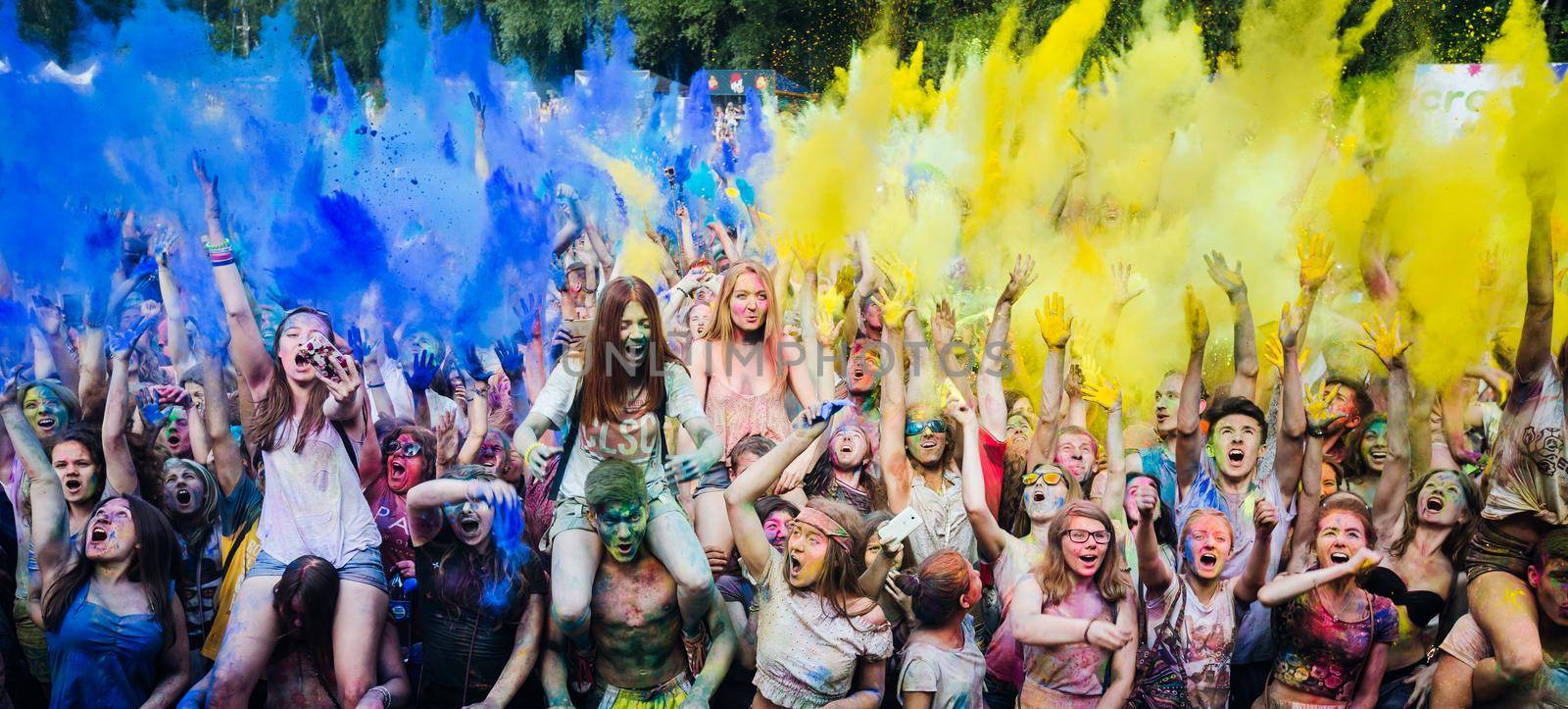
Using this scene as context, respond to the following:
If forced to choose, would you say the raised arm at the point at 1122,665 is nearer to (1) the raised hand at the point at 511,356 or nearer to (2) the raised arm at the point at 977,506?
(2) the raised arm at the point at 977,506

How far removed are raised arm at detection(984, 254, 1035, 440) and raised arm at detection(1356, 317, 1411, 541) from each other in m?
1.43

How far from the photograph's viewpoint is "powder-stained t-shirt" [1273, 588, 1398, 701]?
4883 millimetres

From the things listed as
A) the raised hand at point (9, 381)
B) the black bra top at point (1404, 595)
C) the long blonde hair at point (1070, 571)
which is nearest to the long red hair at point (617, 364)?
the long blonde hair at point (1070, 571)

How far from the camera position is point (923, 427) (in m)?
5.21

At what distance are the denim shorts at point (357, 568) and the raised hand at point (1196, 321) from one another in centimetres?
346

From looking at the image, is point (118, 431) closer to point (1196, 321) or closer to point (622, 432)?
point (622, 432)

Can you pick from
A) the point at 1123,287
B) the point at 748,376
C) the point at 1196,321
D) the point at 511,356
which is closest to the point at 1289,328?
the point at 1196,321

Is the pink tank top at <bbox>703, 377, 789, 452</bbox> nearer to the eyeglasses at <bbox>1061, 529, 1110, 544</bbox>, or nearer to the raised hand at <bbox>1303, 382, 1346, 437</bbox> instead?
the eyeglasses at <bbox>1061, 529, 1110, 544</bbox>

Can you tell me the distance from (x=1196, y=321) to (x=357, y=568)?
363cm

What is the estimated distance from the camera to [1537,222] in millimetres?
4945

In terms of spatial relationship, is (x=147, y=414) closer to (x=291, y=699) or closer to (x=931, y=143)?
(x=291, y=699)

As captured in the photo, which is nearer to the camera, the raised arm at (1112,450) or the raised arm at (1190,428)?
the raised arm at (1112,450)

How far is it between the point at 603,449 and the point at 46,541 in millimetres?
2129

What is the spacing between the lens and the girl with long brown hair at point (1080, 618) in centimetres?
472
